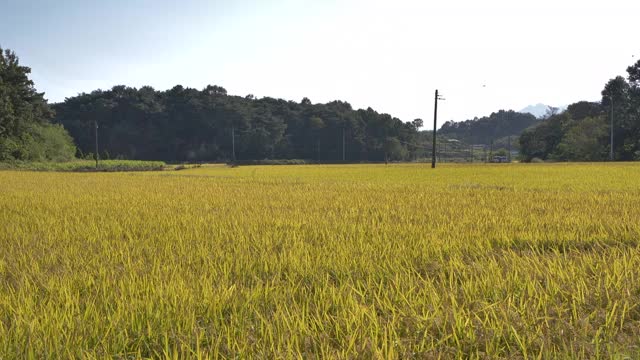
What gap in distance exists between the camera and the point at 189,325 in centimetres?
179

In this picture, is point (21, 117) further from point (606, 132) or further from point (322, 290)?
point (606, 132)

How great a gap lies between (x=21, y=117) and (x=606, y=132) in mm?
61354

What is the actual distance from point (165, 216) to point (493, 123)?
456ft

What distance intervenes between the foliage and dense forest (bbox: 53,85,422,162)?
65.2ft

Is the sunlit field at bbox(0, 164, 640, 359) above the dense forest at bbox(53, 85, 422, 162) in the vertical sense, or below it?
below

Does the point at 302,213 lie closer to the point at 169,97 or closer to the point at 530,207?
the point at 530,207

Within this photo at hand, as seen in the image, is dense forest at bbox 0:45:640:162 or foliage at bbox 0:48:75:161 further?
dense forest at bbox 0:45:640:162

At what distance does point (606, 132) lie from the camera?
158ft

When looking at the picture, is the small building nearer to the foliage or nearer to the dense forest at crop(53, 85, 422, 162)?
the dense forest at crop(53, 85, 422, 162)

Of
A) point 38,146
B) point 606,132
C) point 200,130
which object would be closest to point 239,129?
point 200,130

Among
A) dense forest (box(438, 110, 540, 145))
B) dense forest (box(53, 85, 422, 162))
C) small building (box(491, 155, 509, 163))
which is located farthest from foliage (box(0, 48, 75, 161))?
dense forest (box(438, 110, 540, 145))

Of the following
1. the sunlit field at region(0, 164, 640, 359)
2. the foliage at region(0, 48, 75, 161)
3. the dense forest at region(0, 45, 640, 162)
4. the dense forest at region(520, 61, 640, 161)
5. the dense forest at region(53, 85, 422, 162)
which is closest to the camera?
the sunlit field at region(0, 164, 640, 359)

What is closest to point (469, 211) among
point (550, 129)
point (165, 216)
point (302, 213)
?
point (302, 213)

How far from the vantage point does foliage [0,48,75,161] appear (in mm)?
38094
